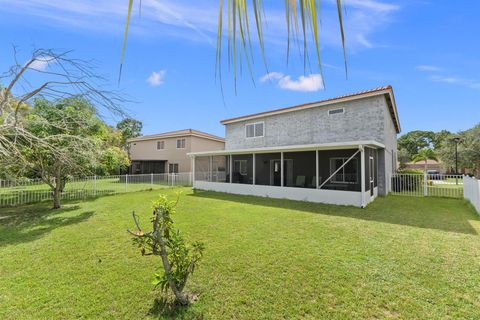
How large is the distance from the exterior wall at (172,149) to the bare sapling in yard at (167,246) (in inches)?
756

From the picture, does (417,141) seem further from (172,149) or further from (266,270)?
(266,270)

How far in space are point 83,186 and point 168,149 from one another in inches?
436

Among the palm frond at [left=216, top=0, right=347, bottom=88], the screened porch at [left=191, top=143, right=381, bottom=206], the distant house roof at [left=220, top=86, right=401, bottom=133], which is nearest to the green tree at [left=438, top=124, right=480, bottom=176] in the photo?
the distant house roof at [left=220, top=86, right=401, bottom=133]

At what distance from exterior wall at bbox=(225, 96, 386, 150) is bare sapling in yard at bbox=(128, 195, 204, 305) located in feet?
37.4

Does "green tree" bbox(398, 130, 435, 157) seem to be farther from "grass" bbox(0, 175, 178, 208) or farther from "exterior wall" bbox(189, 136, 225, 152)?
"grass" bbox(0, 175, 178, 208)

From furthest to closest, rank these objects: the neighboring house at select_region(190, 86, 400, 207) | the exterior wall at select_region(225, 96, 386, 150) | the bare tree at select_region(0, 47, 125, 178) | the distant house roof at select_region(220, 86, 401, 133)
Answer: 1. the exterior wall at select_region(225, 96, 386, 150)
2. the distant house roof at select_region(220, 86, 401, 133)
3. the neighboring house at select_region(190, 86, 400, 207)
4. the bare tree at select_region(0, 47, 125, 178)

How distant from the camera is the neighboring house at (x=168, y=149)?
21.9 metres

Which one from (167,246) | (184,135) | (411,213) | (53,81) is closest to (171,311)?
(167,246)

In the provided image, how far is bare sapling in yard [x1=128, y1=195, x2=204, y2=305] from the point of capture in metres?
2.65

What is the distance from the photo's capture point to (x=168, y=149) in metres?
23.4

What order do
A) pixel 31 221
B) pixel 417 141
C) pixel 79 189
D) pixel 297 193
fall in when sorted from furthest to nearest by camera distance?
pixel 417 141, pixel 79 189, pixel 297 193, pixel 31 221

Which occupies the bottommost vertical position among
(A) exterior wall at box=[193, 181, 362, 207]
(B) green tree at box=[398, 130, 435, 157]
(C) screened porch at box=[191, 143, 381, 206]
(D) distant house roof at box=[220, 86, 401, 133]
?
(A) exterior wall at box=[193, 181, 362, 207]

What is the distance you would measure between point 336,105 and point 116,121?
39.8 feet

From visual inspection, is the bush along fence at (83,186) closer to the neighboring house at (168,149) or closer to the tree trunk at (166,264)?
the neighboring house at (168,149)
